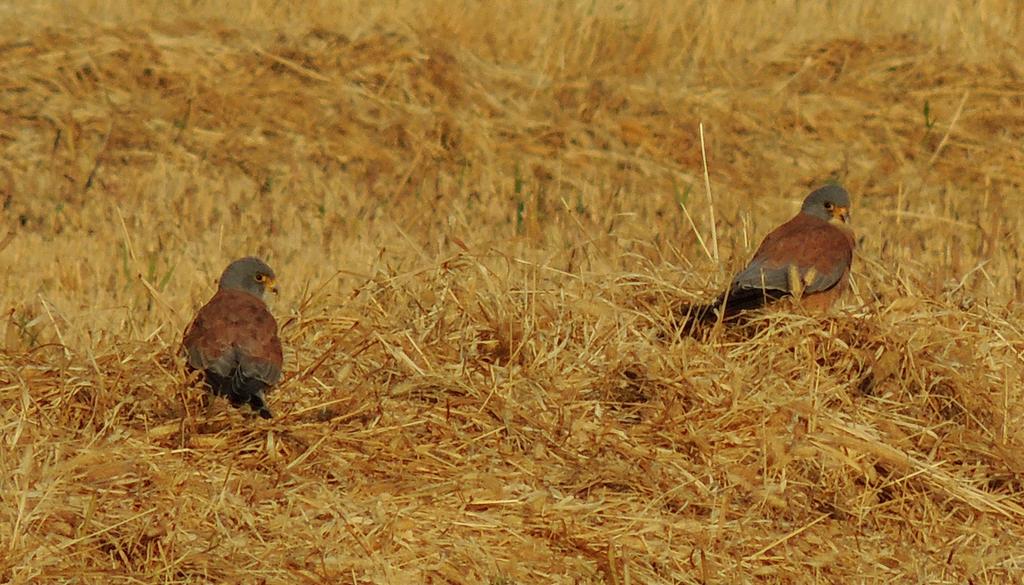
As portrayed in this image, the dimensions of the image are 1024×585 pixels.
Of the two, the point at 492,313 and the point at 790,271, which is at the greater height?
the point at 790,271

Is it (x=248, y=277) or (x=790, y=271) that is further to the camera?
(x=248, y=277)

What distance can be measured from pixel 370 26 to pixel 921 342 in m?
6.18

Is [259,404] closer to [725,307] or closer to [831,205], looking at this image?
[725,307]

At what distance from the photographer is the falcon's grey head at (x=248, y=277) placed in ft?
20.9

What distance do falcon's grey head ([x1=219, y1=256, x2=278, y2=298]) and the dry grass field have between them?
21 centimetres

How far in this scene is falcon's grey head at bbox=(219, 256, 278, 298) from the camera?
6367 mm

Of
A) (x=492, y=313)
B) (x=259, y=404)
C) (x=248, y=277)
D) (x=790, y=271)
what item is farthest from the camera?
(x=248, y=277)

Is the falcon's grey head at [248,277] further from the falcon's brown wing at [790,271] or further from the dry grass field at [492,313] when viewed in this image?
the falcon's brown wing at [790,271]

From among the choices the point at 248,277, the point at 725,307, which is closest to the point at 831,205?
the point at 725,307

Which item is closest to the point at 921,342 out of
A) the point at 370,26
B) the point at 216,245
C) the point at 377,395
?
the point at 377,395

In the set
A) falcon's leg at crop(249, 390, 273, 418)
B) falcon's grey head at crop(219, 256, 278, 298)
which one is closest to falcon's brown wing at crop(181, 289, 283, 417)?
falcon's leg at crop(249, 390, 273, 418)

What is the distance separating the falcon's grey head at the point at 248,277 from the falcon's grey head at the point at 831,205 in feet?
7.05

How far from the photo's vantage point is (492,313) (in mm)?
6133

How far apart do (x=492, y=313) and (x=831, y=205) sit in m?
1.65
